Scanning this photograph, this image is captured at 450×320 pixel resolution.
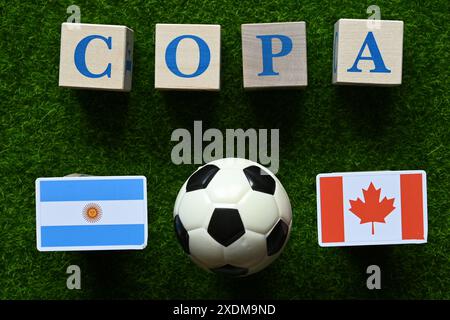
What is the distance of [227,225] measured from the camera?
1709 millimetres

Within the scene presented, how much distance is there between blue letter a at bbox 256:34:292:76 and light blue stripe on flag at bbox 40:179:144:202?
0.63 metres

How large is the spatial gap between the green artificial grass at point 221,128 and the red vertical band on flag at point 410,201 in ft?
0.84

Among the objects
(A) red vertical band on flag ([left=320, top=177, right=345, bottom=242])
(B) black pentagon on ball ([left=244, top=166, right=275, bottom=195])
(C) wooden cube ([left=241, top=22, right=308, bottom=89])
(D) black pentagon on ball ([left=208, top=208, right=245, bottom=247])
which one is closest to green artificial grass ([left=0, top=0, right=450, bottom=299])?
(C) wooden cube ([left=241, top=22, right=308, bottom=89])

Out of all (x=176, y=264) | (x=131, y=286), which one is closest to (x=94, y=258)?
(x=131, y=286)

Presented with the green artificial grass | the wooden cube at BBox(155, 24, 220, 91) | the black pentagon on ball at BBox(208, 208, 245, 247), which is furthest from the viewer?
the green artificial grass

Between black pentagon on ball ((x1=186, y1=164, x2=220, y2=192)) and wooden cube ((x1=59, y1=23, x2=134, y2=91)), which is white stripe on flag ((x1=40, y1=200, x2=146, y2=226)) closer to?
black pentagon on ball ((x1=186, y1=164, x2=220, y2=192))

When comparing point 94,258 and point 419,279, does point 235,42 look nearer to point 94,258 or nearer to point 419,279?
point 94,258

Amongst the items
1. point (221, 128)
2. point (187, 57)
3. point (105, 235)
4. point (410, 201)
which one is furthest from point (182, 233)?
point (410, 201)

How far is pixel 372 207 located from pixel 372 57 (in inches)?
21.9

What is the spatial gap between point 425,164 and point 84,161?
138 cm

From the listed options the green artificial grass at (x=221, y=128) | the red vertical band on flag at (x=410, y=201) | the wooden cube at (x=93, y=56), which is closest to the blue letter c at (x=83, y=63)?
the wooden cube at (x=93, y=56)

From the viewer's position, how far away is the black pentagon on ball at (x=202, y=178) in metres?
1.78

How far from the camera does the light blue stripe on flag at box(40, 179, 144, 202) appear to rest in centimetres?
188

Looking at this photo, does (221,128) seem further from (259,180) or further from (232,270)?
(232,270)
